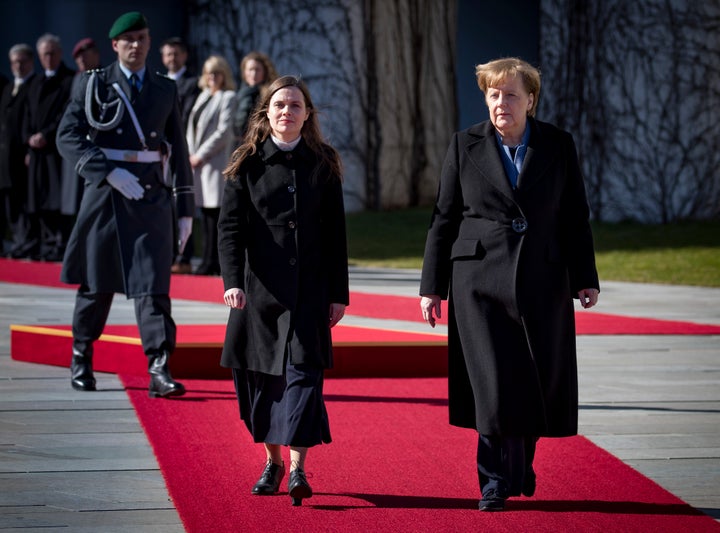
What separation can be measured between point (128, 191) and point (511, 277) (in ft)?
7.58

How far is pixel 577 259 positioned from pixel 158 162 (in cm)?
242

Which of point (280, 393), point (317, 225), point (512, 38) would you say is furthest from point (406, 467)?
point (512, 38)

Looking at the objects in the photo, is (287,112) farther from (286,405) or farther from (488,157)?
(286,405)

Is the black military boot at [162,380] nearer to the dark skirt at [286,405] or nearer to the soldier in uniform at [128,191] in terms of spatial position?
the soldier in uniform at [128,191]

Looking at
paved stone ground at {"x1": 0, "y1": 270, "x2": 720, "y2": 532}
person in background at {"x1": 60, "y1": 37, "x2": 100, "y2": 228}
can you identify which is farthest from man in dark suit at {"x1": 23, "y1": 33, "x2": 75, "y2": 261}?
paved stone ground at {"x1": 0, "y1": 270, "x2": 720, "y2": 532}

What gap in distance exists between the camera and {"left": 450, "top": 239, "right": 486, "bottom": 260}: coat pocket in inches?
160

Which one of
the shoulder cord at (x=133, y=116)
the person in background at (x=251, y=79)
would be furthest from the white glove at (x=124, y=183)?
the person in background at (x=251, y=79)

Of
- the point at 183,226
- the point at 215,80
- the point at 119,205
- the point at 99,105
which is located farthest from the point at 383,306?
the point at 99,105

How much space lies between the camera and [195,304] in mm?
9227

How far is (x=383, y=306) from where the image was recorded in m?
9.23

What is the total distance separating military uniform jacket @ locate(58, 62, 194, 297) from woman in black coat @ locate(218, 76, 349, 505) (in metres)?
1.63

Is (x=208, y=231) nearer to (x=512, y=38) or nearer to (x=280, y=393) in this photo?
(x=280, y=393)

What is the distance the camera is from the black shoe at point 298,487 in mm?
3973

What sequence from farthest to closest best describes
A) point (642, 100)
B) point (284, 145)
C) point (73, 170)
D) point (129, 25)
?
point (642, 100) < point (73, 170) < point (129, 25) < point (284, 145)
